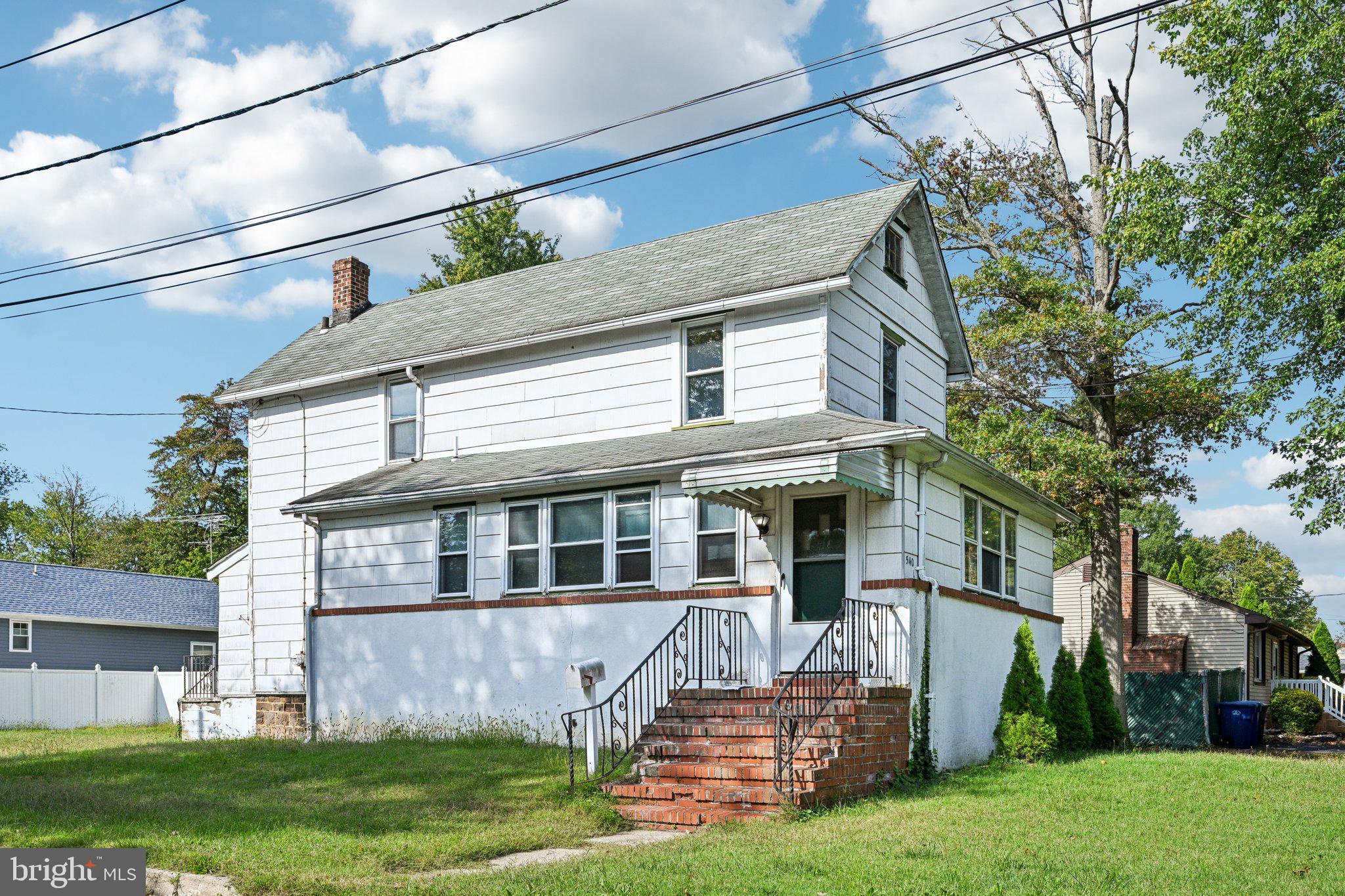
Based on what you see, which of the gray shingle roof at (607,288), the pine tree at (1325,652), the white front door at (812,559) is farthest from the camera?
the pine tree at (1325,652)

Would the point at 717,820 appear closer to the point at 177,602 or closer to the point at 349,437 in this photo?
the point at 349,437

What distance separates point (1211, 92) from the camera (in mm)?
20234

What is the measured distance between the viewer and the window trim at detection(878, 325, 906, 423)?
16.9 meters

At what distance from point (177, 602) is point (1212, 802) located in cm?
3087

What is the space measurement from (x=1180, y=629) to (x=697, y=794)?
27134mm

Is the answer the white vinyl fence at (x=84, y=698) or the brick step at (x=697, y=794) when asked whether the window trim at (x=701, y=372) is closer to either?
the brick step at (x=697, y=794)

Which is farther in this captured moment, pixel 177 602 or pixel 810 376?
pixel 177 602

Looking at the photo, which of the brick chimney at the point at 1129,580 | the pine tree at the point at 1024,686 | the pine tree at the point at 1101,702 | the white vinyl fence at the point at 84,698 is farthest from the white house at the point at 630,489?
the brick chimney at the point at 1129,580

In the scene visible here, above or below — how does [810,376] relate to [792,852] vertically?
above

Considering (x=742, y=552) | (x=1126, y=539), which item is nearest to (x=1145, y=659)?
(x=1126, y=539)

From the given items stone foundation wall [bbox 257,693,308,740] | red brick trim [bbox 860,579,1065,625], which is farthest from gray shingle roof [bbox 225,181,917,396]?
stone foundation wall [bbox 257,693,308,740]

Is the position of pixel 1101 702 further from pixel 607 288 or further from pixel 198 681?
pixel 198 681

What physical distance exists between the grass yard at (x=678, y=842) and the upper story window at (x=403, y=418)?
621 cm

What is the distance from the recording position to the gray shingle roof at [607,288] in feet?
52.7
